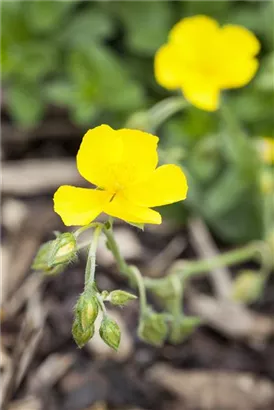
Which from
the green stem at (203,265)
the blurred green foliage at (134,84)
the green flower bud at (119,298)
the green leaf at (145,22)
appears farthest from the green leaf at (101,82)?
the green flower bud at (119,298)

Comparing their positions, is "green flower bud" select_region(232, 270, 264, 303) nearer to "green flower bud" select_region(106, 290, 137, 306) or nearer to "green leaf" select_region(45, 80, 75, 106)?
"green leaf" select_region(45, 80, 75, 106)

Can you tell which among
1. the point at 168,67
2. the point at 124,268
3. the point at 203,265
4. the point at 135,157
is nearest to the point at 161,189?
the point at 135,157

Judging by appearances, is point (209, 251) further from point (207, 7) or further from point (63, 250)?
point (63, 250)

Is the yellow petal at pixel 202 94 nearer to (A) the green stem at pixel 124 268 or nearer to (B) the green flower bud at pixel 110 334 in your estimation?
(A) the green stem at pixel 124 268

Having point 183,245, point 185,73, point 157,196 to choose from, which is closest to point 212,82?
point 185,73

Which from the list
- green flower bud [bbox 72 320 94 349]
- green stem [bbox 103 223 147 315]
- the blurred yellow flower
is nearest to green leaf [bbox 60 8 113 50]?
the blurred yellow flower

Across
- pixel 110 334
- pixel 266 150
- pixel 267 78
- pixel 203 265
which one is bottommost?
pixel 203 265
